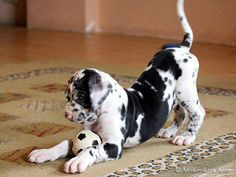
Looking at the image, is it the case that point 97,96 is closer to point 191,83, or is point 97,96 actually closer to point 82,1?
point 191,83

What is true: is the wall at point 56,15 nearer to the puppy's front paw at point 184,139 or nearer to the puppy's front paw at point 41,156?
the puppy's front paw at point 184,139

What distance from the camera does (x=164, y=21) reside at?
629 cm

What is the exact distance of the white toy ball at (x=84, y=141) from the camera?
2.01 metres

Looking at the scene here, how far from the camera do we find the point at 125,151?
7.15ft

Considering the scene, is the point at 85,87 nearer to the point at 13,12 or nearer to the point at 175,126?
the point at 175,126

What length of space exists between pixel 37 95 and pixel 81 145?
1337 mm

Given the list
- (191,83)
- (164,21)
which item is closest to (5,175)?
(191,83)

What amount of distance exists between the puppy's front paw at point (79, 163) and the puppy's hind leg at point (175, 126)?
0.52 metres

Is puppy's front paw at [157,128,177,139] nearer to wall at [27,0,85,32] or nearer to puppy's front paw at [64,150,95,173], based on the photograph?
puppy's front paw at [64,150,95,173]

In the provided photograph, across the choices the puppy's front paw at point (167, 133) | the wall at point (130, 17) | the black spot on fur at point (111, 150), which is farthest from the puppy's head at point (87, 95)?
the wall at point (130, 17)

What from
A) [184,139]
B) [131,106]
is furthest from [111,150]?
[184,139]

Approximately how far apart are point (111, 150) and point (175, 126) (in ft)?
1.61

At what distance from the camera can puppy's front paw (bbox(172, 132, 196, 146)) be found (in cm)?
229

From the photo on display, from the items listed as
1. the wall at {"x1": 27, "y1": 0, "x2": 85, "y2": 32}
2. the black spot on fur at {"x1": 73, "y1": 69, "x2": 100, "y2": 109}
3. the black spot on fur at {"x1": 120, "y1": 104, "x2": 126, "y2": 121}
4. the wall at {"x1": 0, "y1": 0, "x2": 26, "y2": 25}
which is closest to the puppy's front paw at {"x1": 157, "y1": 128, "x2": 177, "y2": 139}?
the black spot on fur at {"x1": 120, "y1": 104, "x2": 126, "y2": 121}
